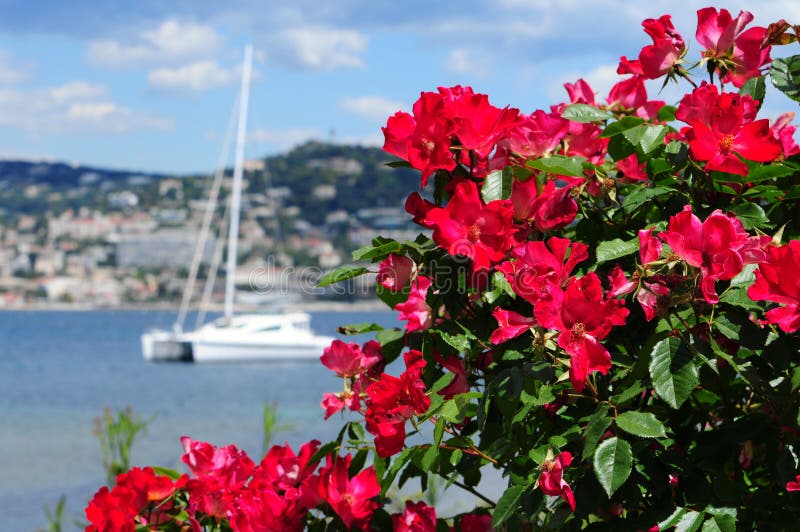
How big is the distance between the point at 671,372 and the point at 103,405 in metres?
18.9

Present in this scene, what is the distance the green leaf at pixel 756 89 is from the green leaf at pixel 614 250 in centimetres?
31

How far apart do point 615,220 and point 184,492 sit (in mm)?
867

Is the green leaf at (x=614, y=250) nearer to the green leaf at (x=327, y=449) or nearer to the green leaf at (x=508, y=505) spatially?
the green leaf at (x=508, y=505)

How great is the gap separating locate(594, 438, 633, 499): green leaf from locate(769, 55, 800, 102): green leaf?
542 millimetres

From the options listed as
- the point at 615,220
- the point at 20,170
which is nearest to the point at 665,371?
the point at 615,220

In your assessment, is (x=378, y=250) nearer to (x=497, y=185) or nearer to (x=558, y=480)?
(x=497, y=185)

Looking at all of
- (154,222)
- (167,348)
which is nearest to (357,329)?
(167,348)

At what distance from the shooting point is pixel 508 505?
3.12 feet

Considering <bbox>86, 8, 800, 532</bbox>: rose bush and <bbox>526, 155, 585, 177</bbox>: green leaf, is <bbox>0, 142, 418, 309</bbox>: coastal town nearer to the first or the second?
<bbox>86, 8, 800, 532</bbox>: rose bush

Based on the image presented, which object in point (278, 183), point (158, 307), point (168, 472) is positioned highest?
point (278, 183)

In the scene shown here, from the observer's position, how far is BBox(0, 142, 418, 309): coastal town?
46.1 meters

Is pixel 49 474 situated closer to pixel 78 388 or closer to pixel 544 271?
pixel 544 271

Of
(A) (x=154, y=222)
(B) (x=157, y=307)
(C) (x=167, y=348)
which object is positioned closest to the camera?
(C) (x=167, y=348)

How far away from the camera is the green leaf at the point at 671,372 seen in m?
0.84
